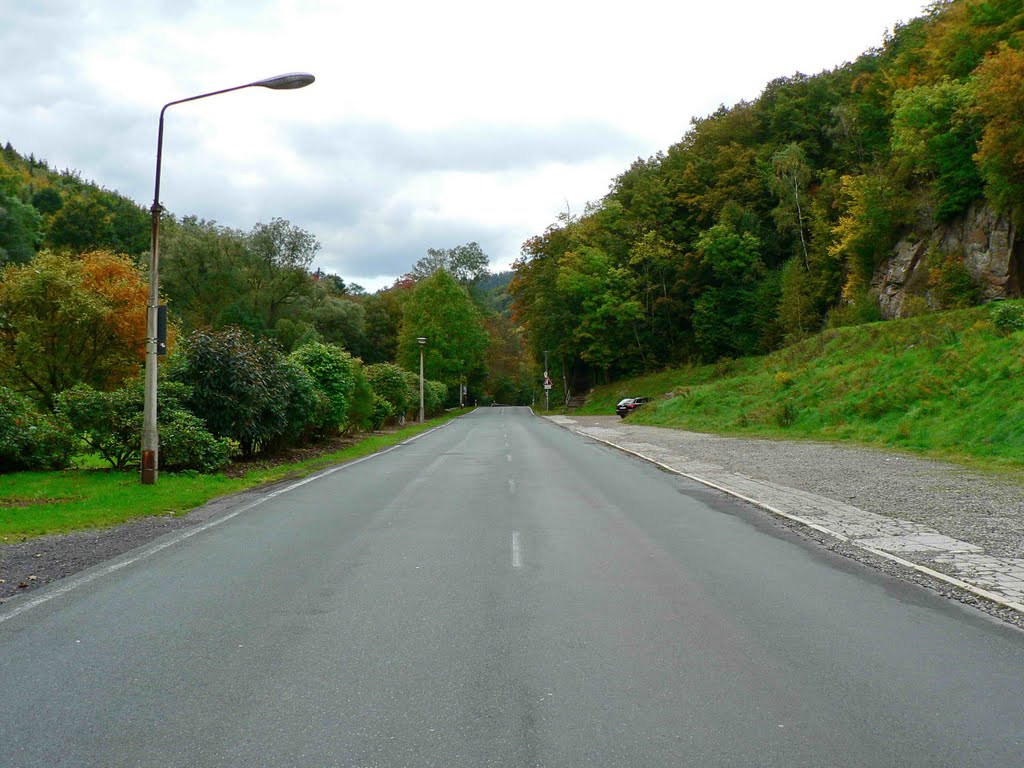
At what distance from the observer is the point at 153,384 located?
1464 centimetres

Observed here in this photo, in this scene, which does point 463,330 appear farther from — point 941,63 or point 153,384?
point 153,384

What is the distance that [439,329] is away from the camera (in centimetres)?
7506

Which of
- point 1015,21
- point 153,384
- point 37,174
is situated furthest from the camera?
point 37,174

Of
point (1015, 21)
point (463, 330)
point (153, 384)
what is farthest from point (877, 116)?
point (153, 384)

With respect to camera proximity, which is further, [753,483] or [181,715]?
[753,483]

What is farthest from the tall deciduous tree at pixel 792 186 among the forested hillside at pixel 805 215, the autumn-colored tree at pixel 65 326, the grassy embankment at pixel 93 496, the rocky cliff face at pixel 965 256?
the grassy embankment at pixel 93 496

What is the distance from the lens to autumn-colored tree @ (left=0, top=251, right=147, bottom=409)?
2691 centimetres

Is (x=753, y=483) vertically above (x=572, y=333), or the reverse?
(x=572, y=333)

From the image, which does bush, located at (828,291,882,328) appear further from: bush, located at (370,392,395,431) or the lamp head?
the lamp head

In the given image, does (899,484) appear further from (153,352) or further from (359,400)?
(359,400)

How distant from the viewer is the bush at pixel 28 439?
1684 cm

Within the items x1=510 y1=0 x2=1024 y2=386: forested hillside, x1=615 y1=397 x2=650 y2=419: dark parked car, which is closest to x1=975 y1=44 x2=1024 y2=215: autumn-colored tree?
x1=510 y1=0 x2=1024 y2=386: forested hillside

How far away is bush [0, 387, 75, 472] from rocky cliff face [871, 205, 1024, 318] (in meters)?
39.3

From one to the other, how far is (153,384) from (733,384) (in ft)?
108
